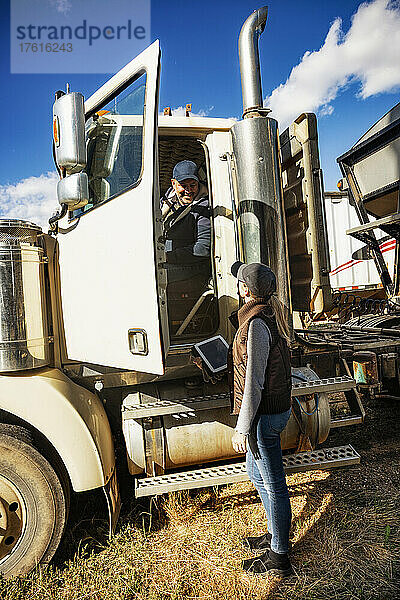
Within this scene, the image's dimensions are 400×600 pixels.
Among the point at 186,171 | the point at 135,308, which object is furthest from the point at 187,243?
the point at 135,308

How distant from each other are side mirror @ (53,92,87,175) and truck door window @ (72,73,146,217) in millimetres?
319

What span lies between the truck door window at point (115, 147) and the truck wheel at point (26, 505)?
1480mm

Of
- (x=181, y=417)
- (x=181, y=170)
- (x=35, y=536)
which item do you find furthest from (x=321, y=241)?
(x=35, y=536)

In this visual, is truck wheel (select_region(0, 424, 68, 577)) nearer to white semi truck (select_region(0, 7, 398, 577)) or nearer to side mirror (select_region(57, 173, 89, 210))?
white semi truck (select_region(0, 7, 398, 577))

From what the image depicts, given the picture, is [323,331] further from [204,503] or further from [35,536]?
[35,536]

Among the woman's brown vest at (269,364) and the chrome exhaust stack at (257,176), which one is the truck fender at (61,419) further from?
the chrome exhaust stack at (257,176)

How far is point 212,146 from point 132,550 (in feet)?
9.12

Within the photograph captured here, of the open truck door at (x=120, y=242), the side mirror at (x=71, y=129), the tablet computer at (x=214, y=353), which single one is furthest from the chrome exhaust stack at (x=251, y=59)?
the tablet computer at (x=214, y=353)

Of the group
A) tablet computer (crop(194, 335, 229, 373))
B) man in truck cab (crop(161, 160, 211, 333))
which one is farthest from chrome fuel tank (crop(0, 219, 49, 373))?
man in truck cab (crop(161, 160, 211, 333))

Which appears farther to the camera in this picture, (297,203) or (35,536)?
(297,203)

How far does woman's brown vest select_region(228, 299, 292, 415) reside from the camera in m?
2.53

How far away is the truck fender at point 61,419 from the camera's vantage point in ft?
8.75

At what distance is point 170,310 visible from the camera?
→ 372 cm

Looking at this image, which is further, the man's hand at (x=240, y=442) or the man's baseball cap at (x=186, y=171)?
the man's baseball cap at (x=186, y=171)
